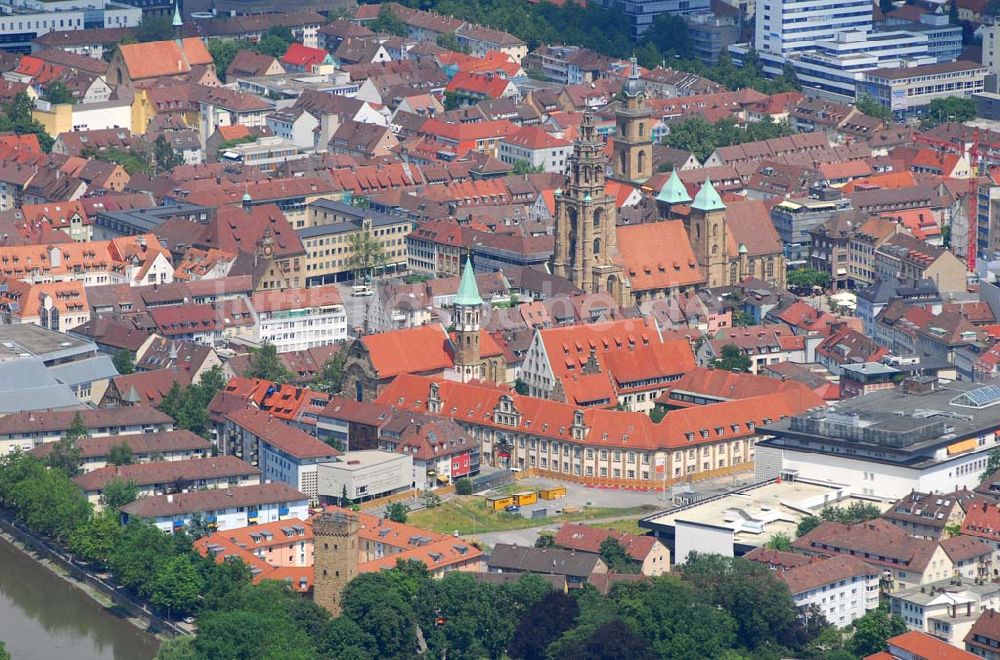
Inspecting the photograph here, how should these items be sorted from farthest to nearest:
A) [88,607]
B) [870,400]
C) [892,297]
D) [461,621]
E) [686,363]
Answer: [892,297], [686,363], [870,400], [88,607], [461,621]

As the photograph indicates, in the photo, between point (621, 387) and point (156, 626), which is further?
point (621, 387)

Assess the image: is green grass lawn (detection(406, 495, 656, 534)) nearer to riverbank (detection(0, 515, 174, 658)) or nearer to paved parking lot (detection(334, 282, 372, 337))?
riverbank (detection(0, 515, 174, 658))

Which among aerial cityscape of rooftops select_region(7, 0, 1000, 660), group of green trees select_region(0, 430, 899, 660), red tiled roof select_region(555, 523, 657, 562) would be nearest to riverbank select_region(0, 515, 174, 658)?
aerial cityscape of rooftops select_region(7, 0, 1000, 660)

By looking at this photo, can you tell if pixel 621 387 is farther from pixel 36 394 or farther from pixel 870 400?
pixel 36 394

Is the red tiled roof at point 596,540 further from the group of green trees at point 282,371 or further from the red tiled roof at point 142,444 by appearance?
the group of green trees at point 282,371

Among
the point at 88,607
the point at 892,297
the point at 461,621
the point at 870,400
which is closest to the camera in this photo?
the point at 461,621

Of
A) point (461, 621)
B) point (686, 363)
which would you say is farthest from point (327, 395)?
point (461, 621)
